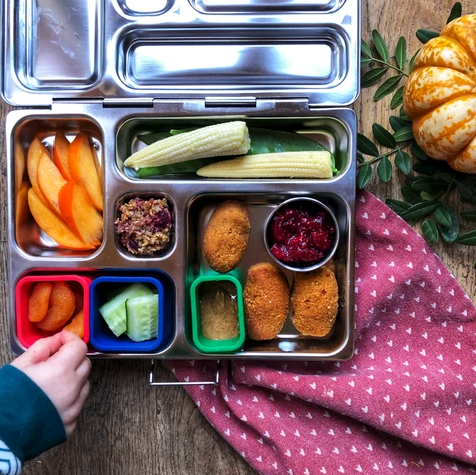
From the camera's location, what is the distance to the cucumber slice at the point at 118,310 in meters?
1.52

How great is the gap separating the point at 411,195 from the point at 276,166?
45 cm

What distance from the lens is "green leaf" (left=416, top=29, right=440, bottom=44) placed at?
1602 mm

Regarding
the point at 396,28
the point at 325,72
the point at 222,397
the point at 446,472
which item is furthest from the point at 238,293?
the point at 396,28

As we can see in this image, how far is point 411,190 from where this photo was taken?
64.3 inches

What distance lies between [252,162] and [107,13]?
2.03 ft

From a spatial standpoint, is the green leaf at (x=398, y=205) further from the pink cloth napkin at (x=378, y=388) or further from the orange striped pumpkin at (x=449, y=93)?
the orange striped pumpkin at (x=449, y=93)

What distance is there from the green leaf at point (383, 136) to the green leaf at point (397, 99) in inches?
3.4

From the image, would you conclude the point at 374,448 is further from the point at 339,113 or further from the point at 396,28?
the point at 396,28

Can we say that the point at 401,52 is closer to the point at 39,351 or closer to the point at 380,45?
the point at 380,45

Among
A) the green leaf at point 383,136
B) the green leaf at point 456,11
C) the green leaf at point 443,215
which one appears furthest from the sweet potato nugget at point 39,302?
the green leaf at point 456,11

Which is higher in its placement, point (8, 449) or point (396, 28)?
point (396, 28)

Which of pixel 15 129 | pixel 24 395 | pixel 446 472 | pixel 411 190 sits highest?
pixel 15 129

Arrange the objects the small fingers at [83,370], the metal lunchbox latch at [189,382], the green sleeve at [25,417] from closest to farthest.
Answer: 1. the green sleeve at [25,417]
2. the small fingers at [83,370]
3. the metal lunchbox latch at [189,382]

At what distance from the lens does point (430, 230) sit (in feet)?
5.34
